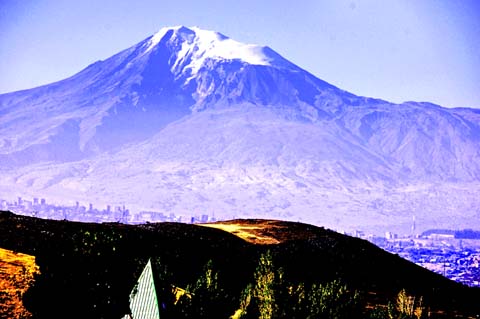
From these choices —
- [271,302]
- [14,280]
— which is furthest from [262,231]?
[271,302]

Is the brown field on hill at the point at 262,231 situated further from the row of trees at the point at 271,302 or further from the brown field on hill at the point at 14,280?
the row of trees at the point at 271,302

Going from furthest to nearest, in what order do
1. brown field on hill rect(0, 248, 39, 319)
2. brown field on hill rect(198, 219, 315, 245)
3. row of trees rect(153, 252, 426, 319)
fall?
brown field on hill rect(198, 219, 315, 245), brown field on hill rect(0, 248, 39, 319), row of trees rect(153, 252, 426, 319)

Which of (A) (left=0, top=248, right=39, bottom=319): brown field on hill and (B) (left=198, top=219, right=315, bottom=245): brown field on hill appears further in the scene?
(B) (left=198, top=219, right=315, bottom=245): brown field on hill

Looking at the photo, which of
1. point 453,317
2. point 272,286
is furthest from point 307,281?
point 272,286

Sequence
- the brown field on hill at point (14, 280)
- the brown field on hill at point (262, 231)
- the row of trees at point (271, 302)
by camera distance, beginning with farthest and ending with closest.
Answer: the brown field on hill at point (262, 231) → the brown field on hill at point (14, 280) → the row of trees at point (271, 302)

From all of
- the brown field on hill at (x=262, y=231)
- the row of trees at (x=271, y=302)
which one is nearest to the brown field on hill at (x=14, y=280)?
the row of trees at (x=271, y=302)

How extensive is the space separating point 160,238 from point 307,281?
30.1 ft

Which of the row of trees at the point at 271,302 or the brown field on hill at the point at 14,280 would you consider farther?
the brown field on hill at the point at 14,280

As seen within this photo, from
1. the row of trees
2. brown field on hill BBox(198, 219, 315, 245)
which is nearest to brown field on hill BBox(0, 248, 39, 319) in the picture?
the row of trees

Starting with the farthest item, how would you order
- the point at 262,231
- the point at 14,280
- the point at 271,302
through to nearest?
the point at 262,231, the point at 14,280, the point at 271,302

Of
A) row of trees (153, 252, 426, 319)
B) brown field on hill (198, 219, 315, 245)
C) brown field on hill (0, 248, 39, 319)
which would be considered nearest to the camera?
row of trees (153, 252, 426, 319)

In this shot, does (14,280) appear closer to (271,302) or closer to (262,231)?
(271,302)

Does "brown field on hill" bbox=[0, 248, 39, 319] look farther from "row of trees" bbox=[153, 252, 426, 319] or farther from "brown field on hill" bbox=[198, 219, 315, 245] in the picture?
"brown field on hill" bbox=[198, 219, 315, 245]

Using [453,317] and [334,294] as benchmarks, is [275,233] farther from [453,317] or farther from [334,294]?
[334,294]
